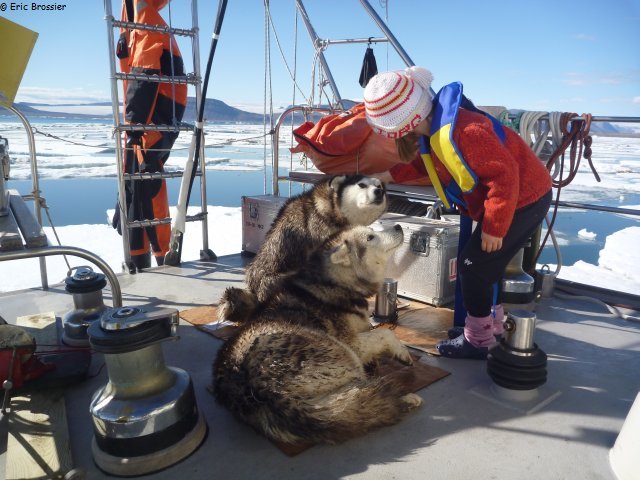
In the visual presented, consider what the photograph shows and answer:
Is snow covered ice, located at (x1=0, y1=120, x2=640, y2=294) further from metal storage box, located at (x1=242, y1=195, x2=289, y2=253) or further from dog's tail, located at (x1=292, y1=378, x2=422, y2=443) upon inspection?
dog's tail, located at (x1=292, y1=378, x2=422, y2=443)

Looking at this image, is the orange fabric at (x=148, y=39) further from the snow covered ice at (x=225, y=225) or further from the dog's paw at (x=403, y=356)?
the dog's paw at (x=403, y=356)

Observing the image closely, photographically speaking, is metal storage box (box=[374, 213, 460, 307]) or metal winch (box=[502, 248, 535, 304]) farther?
metal storage box (box=[374, 213, 460, 307])

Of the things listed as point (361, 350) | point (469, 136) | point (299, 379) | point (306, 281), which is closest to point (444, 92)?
point (469, 136)

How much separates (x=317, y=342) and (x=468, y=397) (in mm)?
899

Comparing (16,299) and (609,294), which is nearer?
(16,299)

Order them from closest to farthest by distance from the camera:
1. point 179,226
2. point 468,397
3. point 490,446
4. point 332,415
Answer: point 332,415, point 490,446, point 468,397, point 179,226

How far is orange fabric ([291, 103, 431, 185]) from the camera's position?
4598 mm

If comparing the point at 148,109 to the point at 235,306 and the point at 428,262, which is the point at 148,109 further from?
the point at 428,262

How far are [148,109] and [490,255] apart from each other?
4.07 metres

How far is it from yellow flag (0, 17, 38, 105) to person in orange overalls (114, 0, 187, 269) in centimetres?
216

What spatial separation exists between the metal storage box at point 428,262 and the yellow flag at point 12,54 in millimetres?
2489

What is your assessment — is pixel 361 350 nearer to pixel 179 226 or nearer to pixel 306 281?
pixel 306 281

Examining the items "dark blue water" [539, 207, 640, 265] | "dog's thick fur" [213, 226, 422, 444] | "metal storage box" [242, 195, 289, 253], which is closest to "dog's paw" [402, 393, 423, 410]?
"dog's thick fur" [213, 226, 422, 444]

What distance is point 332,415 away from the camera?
181 cm
